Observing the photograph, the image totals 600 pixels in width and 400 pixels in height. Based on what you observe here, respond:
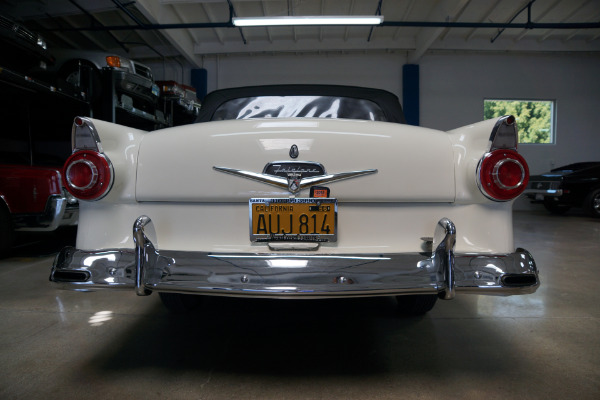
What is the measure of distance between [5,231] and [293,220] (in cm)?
342

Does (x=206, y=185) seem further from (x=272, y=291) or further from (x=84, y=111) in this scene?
(x=84, y=111)

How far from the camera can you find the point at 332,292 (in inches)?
45.5

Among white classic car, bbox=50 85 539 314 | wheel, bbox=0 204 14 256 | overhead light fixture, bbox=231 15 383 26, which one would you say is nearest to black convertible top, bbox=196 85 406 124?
white classic car, bbox=50 85 539 314

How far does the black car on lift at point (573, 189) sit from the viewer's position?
7.23m

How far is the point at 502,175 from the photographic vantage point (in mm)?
1330

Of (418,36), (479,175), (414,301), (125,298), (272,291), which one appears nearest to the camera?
(272,291)

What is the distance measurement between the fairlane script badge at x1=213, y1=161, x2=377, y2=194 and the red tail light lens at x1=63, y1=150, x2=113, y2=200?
478mm

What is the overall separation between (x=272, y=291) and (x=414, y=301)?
3.76 feet

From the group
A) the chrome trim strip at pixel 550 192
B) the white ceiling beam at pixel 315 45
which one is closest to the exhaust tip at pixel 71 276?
the chrome trim strip at pixel 550 192

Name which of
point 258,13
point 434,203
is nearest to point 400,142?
point 434,203

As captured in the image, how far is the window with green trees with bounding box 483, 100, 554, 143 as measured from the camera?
34.4ft

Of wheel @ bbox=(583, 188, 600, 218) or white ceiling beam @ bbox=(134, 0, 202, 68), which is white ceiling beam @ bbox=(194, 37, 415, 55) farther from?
wheel @ bbox=(583, 188, 600, 218)

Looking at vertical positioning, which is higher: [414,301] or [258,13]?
[258,13]

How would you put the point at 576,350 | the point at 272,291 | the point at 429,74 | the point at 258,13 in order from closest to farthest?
1. the point at 272,291
2. the point at 576,350
3. the point at 258,13
4. the point at 429,74
